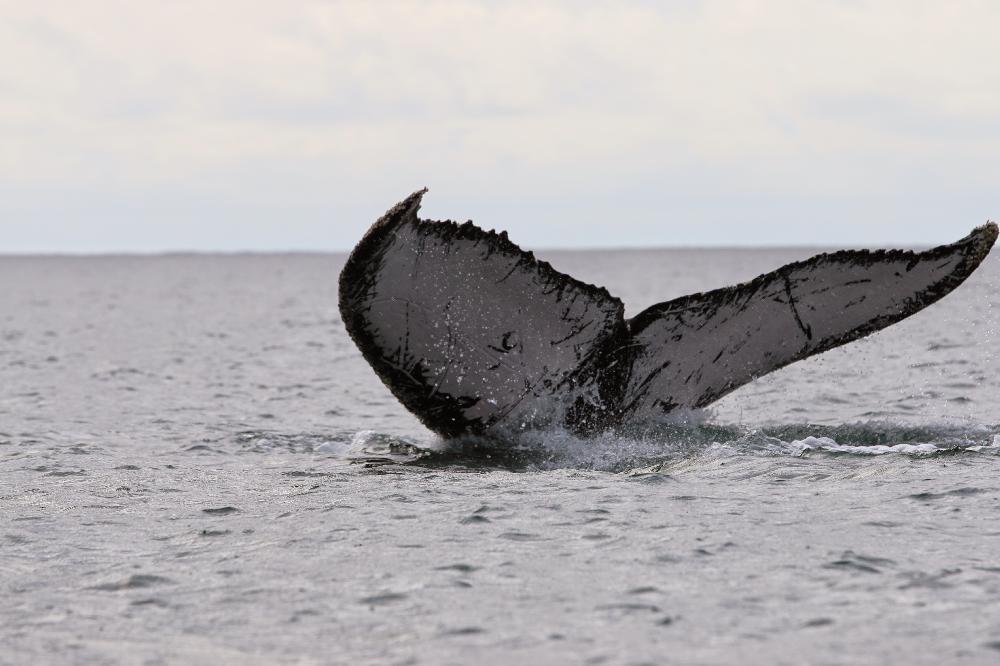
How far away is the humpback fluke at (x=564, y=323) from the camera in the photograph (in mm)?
7312

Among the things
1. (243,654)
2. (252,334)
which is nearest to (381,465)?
(243,654)

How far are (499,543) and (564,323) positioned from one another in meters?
1.55

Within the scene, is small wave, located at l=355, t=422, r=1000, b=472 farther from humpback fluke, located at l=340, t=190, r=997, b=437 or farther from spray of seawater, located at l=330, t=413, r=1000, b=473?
humpback fluke, located at l=340, t=190, r=997, b=437

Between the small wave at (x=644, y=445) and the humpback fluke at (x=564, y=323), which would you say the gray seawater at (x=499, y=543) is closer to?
the small wave at (x=644, y=445)

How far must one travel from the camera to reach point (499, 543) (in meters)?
6.78

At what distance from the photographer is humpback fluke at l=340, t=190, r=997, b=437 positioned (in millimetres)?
7312

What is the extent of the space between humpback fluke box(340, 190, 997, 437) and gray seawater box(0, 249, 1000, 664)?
1.47 feet

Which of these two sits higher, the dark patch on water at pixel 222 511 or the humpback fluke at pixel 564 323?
the humpback fluke at pixel 564 323

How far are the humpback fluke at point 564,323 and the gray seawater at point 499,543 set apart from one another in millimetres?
447

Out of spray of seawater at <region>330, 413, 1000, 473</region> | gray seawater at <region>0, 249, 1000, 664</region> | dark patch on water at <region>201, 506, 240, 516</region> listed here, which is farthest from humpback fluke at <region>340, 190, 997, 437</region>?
Answer: dark patch on water at <region>201, 506, 240, 516</region>

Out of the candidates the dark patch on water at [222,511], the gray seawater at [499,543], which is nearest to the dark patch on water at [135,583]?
the gray seawater at [499,543]

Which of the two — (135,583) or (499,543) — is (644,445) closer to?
(499,543)

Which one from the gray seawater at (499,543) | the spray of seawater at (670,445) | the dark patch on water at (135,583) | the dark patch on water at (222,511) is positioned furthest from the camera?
the spray of seawater at (670,445)

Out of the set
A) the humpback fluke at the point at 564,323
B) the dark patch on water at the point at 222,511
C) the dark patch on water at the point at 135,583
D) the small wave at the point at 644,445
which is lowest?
the dark patch on water at the point at 135,583
